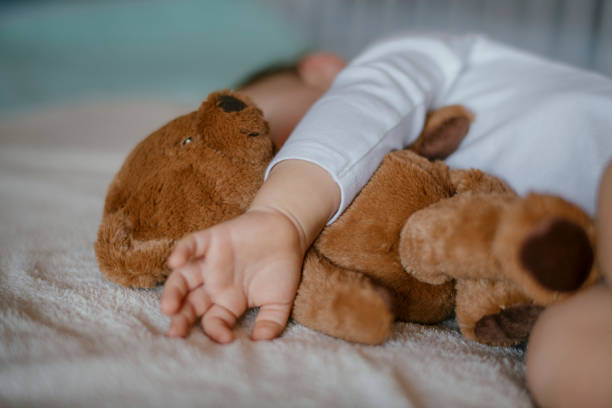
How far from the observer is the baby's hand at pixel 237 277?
45 centimetres

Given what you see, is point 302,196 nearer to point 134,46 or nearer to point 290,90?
point 290,90

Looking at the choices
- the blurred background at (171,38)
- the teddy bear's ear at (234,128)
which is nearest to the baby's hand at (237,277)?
the teddy bear's ear at (234,128)

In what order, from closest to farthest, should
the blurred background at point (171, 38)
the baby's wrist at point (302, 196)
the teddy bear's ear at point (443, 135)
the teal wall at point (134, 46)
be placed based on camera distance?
1. the baby's wrist at point (302, 196)
2. the teddy bear's ear at point (443, 135)
3. the blurred background at point (171, 38)
4. the teal wall at point (134, 46)

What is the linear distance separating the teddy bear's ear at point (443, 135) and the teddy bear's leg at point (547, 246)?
0.30 m

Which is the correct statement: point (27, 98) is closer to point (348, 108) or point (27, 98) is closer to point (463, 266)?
point (348, 108)

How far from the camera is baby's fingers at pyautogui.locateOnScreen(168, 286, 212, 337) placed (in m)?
0.45

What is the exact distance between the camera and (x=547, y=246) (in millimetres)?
382

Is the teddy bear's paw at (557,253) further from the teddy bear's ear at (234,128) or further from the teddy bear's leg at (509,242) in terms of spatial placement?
the teddy bear's ear at (234,128)

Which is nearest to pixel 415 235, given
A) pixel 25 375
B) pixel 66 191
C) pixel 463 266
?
pixel 463 266

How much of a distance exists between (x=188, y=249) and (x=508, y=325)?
33cm

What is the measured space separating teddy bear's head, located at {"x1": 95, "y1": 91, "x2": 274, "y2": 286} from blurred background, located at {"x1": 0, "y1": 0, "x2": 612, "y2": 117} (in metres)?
1.48

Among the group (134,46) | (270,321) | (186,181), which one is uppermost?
(186,181)

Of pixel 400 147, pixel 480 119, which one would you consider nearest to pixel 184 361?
pixel 400 147

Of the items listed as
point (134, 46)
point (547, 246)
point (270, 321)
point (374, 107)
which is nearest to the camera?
point (547, 246)
